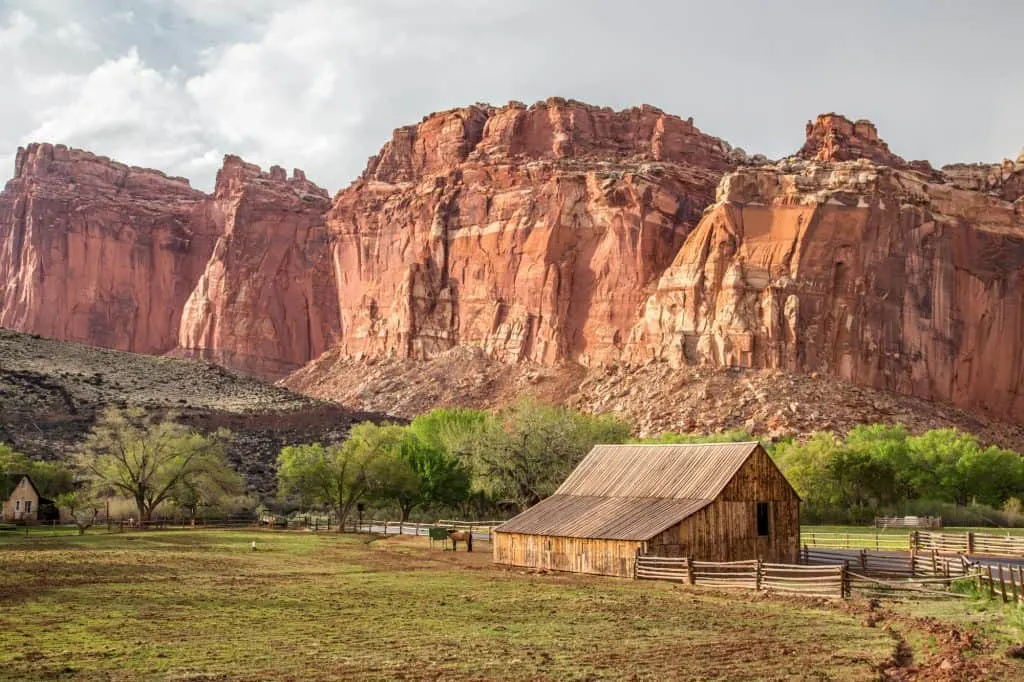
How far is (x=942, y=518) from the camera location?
208 feet

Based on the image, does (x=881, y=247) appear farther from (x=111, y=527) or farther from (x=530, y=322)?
(x=111, y=527)

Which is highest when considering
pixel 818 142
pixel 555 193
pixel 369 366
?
pixel 818 142

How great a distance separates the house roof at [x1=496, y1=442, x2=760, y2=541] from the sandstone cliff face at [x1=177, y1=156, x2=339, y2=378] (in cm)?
11402

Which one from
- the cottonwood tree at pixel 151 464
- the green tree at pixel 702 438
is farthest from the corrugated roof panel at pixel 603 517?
the green tree at pixel 702 438

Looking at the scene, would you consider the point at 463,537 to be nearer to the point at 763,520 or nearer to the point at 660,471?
the point at 660,471

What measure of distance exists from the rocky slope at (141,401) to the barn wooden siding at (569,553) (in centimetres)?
3836

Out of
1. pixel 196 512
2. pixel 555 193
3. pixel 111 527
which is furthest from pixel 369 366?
pixel 111 527

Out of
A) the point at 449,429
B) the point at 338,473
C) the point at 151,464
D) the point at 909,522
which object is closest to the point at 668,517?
the point at 909,522

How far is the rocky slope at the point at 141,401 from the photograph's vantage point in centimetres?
7669

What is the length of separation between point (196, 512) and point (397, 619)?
141 ft

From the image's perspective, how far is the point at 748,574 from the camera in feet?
98.9

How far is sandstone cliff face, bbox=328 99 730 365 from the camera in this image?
362 feet

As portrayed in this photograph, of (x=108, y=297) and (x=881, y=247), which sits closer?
(x=881, y=247)

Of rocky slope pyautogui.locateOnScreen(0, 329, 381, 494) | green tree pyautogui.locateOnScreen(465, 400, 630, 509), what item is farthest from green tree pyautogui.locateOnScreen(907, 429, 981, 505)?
rocky slope pyautogui.locateOnScreen(0, 329, 381, 494)
